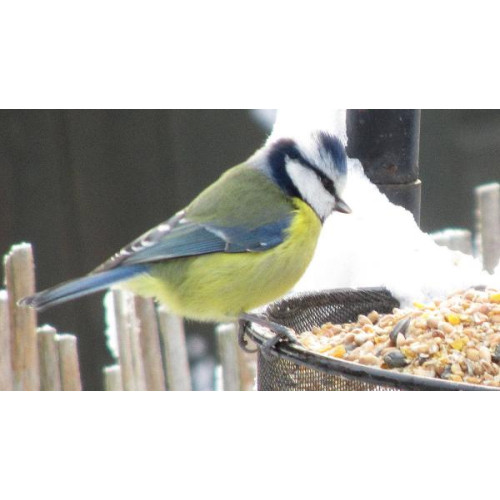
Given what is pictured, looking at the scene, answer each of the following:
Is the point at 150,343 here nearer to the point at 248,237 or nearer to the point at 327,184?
the point at 248,237

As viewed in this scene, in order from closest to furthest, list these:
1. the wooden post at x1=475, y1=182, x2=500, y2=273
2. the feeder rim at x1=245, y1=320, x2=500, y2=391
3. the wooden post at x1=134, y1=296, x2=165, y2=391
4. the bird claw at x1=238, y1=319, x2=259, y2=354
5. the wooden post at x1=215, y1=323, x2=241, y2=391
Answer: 1. the feeder rim at x1=245, y1=320, x2=500, y2=391
2. the bird claw at x1=238, y1=319, x2=259, y2=354
3. the wooden post at x1=134, y1=296, x2=165, y2=391
4. the wooden post at x1=215, y1=323, x2=241, y2=391
5. the wooden post at x1=475, y1=182, x2=500, y2=273

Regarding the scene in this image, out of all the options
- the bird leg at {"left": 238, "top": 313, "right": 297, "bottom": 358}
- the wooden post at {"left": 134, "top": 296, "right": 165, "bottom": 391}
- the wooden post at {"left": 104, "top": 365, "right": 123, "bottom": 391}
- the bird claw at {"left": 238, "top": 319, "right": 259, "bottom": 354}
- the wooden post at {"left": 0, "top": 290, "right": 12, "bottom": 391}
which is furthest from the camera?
the wooden post at {"left": 134, "top": 296, "right": 165, "bottom": 391}

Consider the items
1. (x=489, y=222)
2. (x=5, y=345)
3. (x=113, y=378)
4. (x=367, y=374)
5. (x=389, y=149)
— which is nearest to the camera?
(x=367, y=374)

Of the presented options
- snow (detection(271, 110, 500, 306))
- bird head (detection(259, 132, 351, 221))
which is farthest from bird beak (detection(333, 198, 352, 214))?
snow (detection(271, 110, 500, 306))

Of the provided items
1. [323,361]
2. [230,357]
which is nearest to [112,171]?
[230,357]

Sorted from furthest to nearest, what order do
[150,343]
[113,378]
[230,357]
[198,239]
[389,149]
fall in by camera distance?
→ [230,357] < [150,343] < [113,378] < [389,149] < [198,239]

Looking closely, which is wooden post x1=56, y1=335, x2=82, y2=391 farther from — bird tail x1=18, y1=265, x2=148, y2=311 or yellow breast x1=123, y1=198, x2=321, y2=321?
bird tail x1=18, y1=265, x2=148, y2=311

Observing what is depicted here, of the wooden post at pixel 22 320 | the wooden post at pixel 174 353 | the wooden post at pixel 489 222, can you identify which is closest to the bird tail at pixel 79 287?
the wooden post at pixel 22 320
